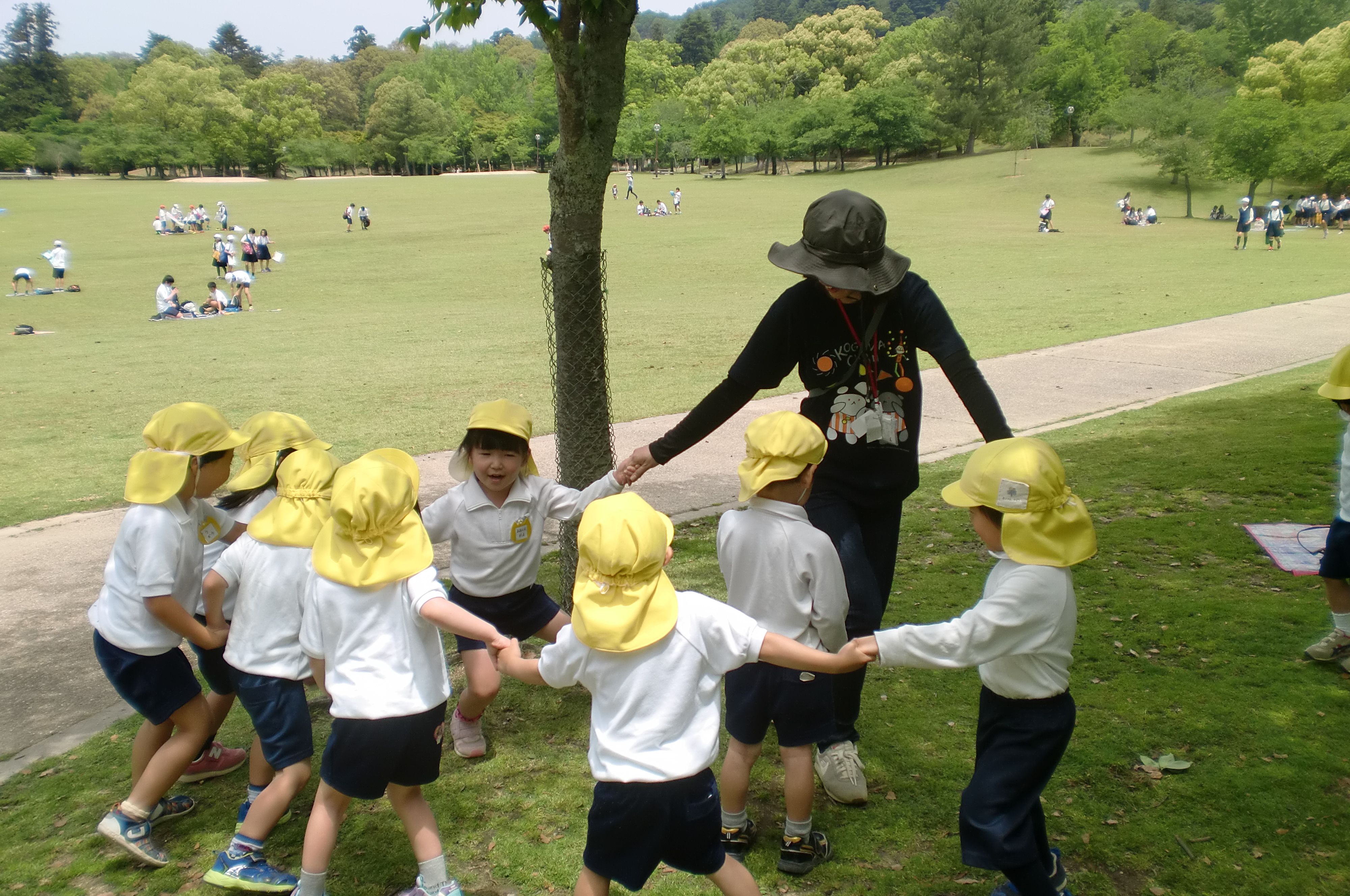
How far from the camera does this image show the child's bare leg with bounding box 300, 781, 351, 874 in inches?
117

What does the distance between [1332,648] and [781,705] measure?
2876 mm

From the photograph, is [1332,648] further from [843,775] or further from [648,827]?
[648,827]

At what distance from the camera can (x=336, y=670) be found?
297 centimetres

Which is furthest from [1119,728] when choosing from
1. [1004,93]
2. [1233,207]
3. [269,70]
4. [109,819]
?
[269,70]

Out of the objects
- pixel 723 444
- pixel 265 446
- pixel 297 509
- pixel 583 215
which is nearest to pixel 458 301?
pixel 723 444

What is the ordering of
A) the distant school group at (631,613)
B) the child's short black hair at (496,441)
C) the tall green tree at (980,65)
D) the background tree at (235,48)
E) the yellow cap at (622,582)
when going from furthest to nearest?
the background tree at (235,48)
the tall green tree at (980,65)
the child's short black hair at (496,441)
the distant school group at (631,613)
the yellow cap at (622,582)

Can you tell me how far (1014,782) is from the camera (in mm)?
2807

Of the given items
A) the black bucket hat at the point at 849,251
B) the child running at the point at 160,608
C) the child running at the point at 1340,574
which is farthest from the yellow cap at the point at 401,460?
the child running at the point at 1340,574

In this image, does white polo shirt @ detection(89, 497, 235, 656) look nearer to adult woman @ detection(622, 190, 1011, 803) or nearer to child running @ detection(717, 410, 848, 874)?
child running @ detection(717, 410, 848, 874)

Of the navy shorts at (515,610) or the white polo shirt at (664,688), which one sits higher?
the white polo shirt at (664,688)

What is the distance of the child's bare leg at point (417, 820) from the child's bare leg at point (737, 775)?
37.0 inches

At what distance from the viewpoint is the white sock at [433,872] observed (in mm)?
3059

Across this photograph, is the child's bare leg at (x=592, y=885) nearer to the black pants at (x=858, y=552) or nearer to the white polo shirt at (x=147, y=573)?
the black pants at (x=858, y=552)

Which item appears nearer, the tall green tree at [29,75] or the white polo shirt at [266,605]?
the white polo shirt at [266,605]
